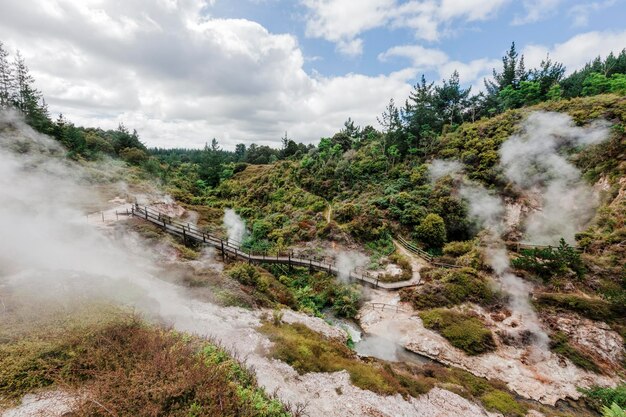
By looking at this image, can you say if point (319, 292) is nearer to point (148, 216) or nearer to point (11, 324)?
point (148, 216)

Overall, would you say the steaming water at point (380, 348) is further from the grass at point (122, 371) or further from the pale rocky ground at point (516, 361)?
the grass at point (122, 371)

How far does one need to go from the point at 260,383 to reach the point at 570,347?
18.9m

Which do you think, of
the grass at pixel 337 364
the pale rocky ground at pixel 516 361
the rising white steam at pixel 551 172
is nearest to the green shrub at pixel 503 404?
the pale rocky ground at pixel 516 361

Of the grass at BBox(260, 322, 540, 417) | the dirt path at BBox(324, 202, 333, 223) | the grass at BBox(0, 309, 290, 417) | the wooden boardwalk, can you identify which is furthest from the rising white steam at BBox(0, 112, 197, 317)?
the dirt path at BBox(324, 202, 333, 223)

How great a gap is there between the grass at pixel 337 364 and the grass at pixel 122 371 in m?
3.53

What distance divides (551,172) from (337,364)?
31.7 metres

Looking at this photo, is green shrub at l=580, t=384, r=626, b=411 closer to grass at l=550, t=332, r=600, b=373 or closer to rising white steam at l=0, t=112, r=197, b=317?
grass at l=550, t=332, r=600, b=373

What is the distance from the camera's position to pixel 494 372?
15352mm

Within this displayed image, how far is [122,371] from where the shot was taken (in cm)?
697

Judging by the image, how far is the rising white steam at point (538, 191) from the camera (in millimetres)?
22141

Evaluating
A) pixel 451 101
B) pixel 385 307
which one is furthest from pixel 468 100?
pixel 385 307

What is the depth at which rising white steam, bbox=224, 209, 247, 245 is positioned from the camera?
38278mm

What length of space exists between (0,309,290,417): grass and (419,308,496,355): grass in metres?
14.3

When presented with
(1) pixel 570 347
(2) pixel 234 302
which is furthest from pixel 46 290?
(1) pixel 570 347
